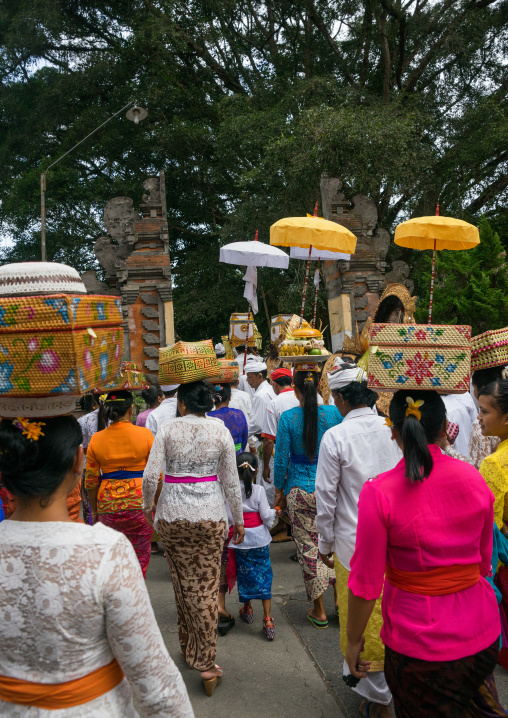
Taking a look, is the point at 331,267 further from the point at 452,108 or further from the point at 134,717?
the point at 134,717

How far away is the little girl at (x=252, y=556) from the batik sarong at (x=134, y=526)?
654mm

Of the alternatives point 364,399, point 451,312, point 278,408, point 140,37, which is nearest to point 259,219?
point 451,312

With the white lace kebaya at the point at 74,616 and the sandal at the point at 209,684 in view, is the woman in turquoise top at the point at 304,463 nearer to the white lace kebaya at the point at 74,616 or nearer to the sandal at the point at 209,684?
the sandal at the point at 209,684

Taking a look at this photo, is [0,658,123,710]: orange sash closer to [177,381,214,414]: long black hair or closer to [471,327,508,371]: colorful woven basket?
[177,381,214,414]: long black hair

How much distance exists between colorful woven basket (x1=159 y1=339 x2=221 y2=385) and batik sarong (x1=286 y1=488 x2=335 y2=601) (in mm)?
1311

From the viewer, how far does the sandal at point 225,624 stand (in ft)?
14.6

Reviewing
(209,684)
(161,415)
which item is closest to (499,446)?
(209,684)

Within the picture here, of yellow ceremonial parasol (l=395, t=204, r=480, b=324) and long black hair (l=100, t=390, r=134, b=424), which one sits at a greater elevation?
yellow ceremonial parasol (l=395, t=204, r=480, b=324)

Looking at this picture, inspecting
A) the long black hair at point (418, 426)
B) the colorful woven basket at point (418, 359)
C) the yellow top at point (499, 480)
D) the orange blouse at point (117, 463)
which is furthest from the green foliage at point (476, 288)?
the long black hair at point (418, 426)

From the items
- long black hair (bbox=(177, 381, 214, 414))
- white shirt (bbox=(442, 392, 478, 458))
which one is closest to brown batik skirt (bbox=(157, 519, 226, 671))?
long black hair (bbox=(177, 381, 214, 414))

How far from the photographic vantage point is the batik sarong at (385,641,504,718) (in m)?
2.06

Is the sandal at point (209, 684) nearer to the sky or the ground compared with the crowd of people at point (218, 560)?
nearer to the ground

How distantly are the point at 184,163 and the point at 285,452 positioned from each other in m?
15.0

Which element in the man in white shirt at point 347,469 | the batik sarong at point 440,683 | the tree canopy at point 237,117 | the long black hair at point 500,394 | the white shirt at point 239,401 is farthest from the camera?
the tree canopy at point 237,117
